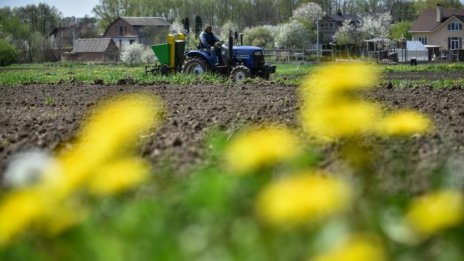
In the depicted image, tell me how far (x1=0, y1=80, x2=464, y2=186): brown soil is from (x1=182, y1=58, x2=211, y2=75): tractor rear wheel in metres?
3.34

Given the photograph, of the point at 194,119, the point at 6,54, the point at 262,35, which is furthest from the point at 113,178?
the point at 262,35

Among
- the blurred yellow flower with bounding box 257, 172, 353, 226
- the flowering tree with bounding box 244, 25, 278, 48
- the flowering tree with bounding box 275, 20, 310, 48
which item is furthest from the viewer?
the flowering tree with bounding box 244, 25, 278, 48

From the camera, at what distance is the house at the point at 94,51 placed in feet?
273

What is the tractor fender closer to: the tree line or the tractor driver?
the tractor driver

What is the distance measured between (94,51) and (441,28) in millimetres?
38915

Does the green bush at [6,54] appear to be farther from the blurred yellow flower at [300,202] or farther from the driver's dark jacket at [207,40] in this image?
the blurred yellow flower at [300,202]

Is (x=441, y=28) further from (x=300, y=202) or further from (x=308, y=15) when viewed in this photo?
(x=300, y=202)

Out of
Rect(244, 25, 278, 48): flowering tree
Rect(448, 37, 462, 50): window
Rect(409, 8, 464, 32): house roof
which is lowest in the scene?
Rect(448, 37, 462, 50): window

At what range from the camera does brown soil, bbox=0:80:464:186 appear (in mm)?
4406

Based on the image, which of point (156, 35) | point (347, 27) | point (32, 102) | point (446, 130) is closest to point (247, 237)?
point (446, 130)

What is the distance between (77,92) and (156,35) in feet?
248

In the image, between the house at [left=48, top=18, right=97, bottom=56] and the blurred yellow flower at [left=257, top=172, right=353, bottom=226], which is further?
the house at [left=48, top=18, right=97, bottom=56]

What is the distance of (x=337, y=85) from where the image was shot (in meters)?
2.11

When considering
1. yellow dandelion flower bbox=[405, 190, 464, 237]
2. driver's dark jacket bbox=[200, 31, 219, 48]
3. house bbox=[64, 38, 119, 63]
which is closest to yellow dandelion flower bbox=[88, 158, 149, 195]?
yellow dandelion flower bbox=[405, 190, 464, 237]
